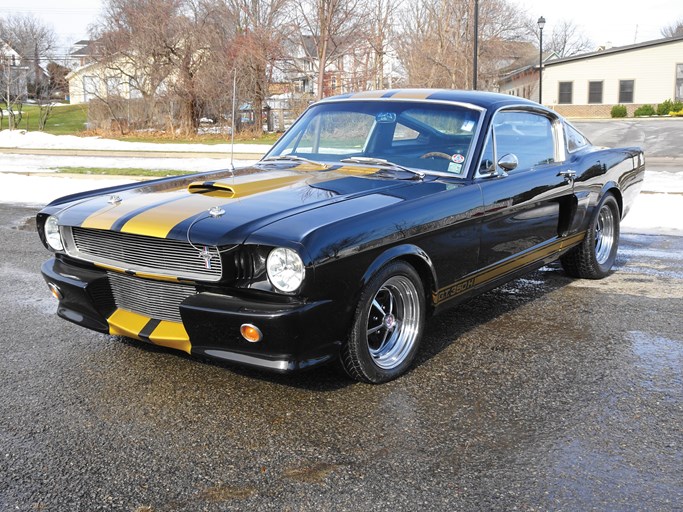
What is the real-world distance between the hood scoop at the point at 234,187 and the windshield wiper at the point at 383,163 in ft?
1.80

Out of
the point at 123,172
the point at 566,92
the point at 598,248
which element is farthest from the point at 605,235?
the point at 566,92

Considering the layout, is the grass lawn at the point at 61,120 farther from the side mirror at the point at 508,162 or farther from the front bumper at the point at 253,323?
the front bumper at the point at 253,323

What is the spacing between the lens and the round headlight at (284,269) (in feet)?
10.4

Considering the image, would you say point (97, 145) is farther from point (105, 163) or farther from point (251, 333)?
point (251, 333)

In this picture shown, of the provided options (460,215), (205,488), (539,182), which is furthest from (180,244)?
(539,182)

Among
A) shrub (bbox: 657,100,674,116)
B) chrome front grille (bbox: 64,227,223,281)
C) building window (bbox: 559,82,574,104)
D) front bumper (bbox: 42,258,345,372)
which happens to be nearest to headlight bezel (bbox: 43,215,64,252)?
chrome front grille (bbox: 64,227,223,281)

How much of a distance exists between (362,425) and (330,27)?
23.0 meters

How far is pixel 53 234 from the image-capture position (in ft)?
13.2

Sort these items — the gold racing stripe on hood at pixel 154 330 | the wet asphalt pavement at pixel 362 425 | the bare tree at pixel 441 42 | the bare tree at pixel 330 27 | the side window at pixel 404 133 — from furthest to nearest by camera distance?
the bare tree at pixel 441 42 < the bare tree at pixel 330 27 < the side window at pixel 404 133 < the gold racing stripe on hood at pixel 154 330 < the wet asphalt pavement at pixel 362 425

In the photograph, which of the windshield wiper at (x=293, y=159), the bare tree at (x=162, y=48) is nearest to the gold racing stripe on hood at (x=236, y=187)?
the windshield wiper at (x=293, y=159)

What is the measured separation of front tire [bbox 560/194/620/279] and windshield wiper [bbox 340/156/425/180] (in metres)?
2.05

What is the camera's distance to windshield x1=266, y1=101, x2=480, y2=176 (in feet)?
14.7

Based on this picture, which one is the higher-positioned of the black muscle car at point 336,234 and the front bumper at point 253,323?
the black muscle car at point 336,234

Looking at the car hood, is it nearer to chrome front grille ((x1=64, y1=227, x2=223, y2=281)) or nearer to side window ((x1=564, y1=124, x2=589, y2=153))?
chrome front grille ((x1=64, y1=227, x2=223, y2=281))
